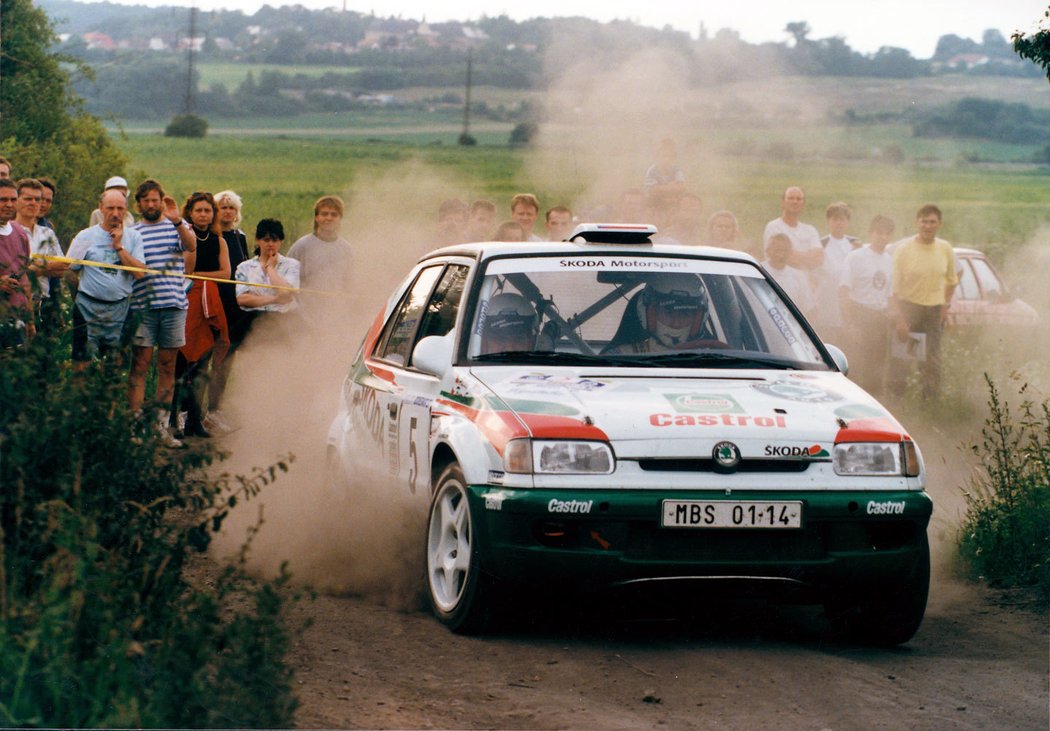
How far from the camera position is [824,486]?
6.95m

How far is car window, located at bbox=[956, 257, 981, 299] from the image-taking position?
22266mm

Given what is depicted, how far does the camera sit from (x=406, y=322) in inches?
352

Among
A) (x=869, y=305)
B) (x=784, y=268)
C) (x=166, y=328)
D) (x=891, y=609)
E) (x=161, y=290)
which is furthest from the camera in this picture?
(x=869, y=305)

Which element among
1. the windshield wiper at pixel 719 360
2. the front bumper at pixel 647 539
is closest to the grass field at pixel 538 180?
the windshield wiper at pixel 719 360

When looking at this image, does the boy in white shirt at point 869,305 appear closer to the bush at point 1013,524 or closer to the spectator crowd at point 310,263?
the spectator crowd at point 310,263

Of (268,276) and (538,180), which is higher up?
(538,180)

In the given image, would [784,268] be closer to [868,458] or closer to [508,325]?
[508,325]

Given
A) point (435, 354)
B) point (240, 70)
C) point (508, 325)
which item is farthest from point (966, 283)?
point (240, 70)

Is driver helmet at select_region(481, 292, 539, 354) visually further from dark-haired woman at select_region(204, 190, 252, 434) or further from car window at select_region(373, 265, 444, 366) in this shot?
dark-haired woman at select_region(204, 190, 252, 434)

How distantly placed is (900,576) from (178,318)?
7.66 meters

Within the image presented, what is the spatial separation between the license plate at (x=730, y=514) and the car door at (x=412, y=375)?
55.4 inches

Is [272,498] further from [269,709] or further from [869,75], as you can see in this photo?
[869,75]

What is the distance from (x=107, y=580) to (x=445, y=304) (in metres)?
3.62

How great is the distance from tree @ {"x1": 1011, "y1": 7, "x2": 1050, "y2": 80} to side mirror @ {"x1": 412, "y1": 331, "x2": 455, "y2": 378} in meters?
3.49
